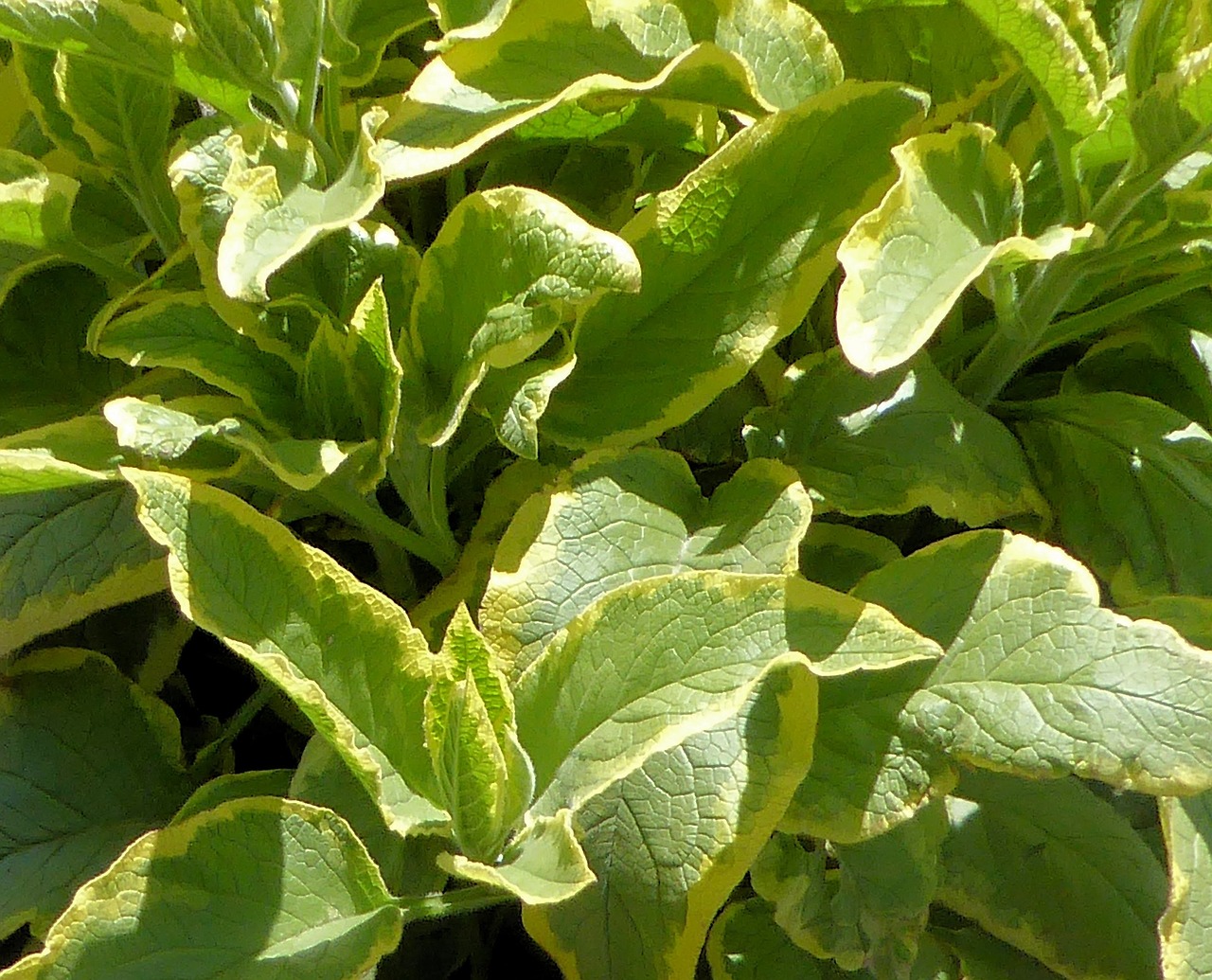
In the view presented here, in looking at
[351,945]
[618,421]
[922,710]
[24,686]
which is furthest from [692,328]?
[24,686]

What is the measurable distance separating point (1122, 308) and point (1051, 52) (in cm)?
22

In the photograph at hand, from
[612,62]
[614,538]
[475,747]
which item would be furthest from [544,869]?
[612,62]

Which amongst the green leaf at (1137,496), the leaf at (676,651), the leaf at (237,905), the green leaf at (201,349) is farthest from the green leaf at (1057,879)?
the green leaf at (201,349)

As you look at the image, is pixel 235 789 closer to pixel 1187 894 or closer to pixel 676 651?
pixel 676 651

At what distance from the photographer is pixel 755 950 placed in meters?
0.67

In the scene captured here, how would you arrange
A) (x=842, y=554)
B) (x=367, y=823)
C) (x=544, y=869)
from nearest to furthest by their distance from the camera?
(x=544, y=869) → (x=367, y=823) → (x=842, y=554)

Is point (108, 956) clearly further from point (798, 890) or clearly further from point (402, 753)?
point (798, 890)

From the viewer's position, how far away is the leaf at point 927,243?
475mm

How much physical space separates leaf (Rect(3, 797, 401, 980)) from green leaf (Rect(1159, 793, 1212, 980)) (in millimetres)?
386

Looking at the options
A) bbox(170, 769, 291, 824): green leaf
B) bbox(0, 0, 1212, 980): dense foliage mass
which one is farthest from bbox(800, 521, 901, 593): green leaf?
bbox(170, 769, 291, 824): green leaf

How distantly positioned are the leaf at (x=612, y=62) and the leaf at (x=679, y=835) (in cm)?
31

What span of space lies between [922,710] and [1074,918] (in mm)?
209

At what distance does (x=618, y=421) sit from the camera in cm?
64

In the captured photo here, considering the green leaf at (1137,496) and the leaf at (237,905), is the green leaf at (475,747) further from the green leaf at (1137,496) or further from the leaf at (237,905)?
the green leaf at (1137,496)
